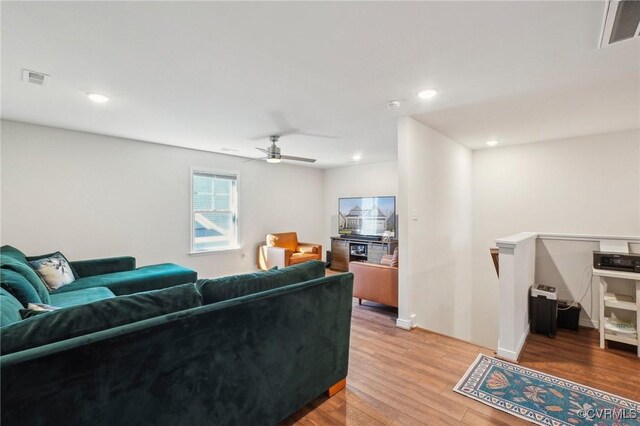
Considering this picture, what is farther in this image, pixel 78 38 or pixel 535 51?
pixel 535 51

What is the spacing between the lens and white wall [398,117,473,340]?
3291 millimetres

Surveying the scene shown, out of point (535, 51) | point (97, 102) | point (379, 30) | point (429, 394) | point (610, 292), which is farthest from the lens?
point (610, 292)

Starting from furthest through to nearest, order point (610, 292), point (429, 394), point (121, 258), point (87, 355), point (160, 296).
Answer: point (121, 258) < point (610, 292) < point (429, 394) < point (160, 296) < point (87, 355)

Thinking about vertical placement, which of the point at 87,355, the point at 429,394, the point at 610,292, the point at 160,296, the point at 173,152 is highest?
the point at 173,152

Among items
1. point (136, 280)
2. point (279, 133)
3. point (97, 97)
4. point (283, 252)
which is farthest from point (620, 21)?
point (283, 252)

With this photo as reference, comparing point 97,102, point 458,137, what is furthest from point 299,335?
point 458,137

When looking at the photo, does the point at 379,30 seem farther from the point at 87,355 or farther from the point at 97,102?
the point at 97,102

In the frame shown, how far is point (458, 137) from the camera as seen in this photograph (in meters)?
4.21

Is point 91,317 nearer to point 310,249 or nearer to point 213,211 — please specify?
point 213,211

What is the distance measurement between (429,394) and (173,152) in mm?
4948

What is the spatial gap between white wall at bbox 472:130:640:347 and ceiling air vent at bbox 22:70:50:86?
18.2 feet

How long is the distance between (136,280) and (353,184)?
Answer: 4882mm

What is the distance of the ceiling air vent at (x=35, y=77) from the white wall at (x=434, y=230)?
331 cm

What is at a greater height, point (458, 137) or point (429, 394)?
point (458, 137)
